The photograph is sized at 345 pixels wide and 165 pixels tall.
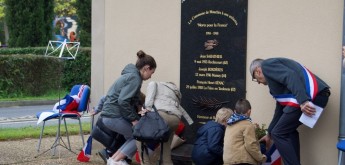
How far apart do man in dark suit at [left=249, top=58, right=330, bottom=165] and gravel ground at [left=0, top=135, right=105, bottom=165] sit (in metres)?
3.30

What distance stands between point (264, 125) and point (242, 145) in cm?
93

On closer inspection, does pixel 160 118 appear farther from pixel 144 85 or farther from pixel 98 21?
pixel 98 21

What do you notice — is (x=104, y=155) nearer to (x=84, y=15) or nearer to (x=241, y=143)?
(x=241, y=143)

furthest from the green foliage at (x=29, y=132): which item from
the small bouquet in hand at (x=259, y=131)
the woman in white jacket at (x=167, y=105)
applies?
the small bouquet in hand at (x=259, y=131)

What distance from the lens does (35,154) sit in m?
10.1

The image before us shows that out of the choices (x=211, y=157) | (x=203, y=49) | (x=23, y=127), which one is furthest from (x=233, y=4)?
(x=23, y=127)

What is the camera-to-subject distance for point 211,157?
24.9 feet

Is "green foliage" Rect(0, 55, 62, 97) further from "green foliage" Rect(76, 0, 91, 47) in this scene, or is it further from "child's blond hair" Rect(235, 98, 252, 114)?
"child's blond hair" Rect(235, 98, 252, 114)

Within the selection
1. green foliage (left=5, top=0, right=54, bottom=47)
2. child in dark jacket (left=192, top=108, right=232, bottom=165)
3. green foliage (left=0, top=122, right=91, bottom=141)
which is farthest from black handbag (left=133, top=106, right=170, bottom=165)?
green foliage (left=5, top=0, right=54, bottom=47)

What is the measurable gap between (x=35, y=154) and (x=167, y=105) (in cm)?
307

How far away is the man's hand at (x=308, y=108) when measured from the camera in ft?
22.5

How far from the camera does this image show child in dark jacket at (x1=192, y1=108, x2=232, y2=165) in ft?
24.8

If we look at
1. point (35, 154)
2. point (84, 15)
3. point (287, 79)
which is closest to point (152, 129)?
point (287, 79)

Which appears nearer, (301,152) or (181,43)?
(301,152)
